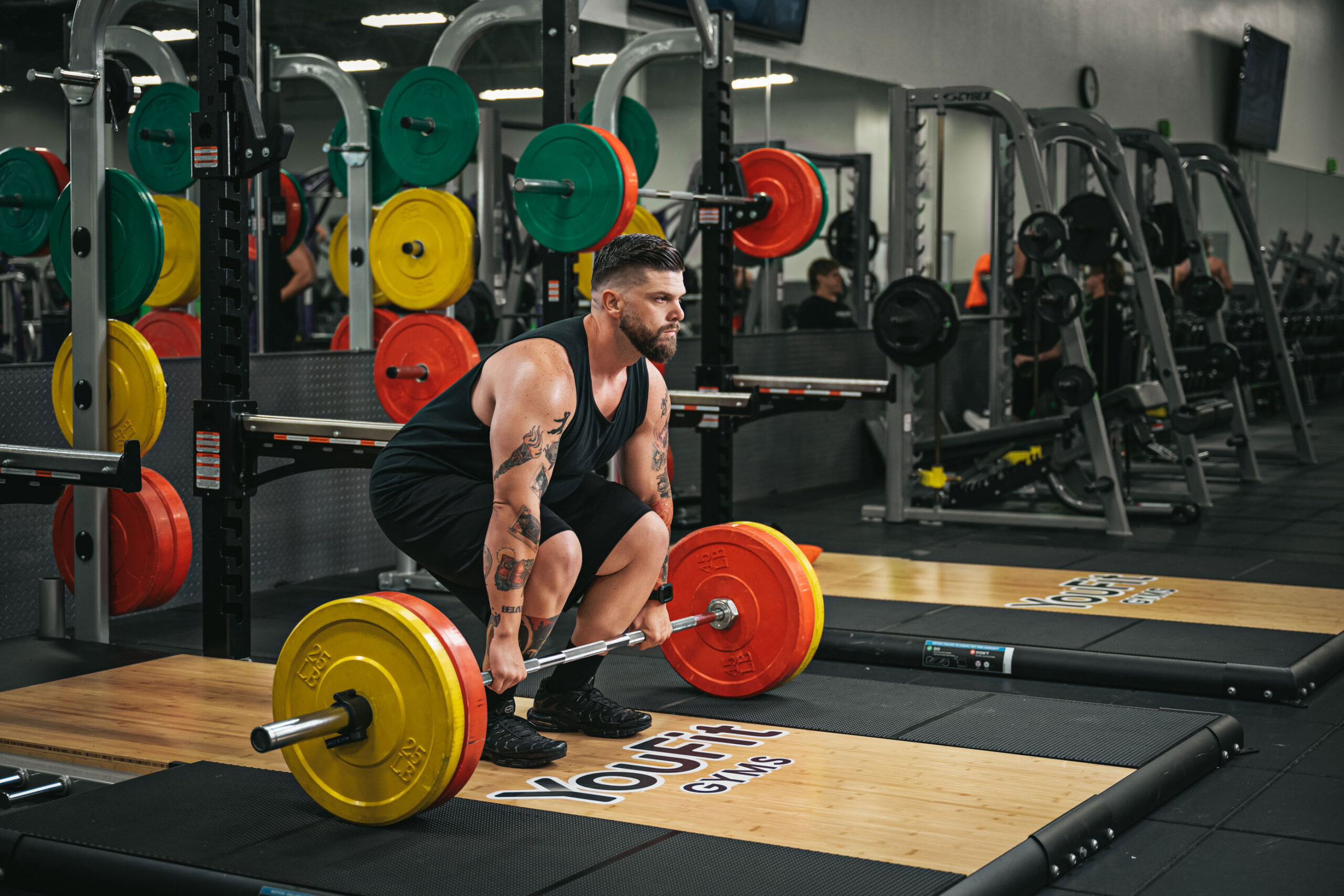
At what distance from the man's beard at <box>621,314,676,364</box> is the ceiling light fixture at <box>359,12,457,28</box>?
3879 millimetres

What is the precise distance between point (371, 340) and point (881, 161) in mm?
4785

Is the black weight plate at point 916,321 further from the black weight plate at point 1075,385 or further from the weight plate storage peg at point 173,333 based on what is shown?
the weight plate storage peg at point 173,333

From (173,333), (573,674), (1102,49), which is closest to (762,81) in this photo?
(173,333)

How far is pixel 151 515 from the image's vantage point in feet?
11.7

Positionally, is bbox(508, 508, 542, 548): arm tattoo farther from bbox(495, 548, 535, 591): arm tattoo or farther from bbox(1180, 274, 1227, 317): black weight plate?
bbox(1180, 274, 1227, 317): black weight plate

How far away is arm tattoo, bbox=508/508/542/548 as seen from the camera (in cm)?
240

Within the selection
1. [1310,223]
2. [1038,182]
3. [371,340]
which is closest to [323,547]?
[371,340]

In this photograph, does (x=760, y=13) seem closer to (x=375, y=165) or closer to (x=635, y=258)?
(x=375, y=165)

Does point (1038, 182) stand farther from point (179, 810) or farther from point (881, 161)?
point (179, 810)

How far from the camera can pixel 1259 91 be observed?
13375mm

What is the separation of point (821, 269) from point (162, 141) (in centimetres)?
424

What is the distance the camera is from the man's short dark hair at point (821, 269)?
25.5 ft

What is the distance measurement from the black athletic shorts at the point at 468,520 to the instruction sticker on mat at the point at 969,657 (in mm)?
1248

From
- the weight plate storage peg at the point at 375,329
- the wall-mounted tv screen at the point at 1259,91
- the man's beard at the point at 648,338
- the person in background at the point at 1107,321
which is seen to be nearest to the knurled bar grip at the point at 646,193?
the weight plate storage peg at the point at 375,329
